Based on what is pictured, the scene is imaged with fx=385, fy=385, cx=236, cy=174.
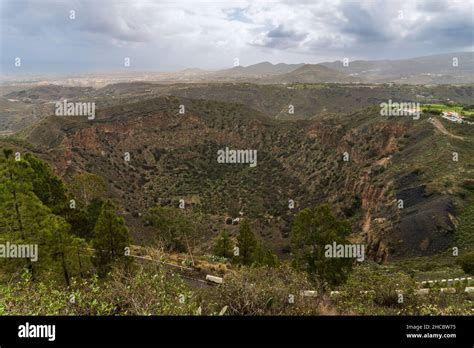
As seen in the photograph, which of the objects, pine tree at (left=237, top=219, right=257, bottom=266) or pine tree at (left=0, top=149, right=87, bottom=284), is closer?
pine tree at (left=0, top=149, right=87, bottom=284)

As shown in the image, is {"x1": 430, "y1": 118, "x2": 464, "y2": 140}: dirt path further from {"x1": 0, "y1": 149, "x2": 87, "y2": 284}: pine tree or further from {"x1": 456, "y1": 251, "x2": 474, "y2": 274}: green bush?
{"x1": 0, "y1": 149, "x2": 87, "y2": 284}: pine tree

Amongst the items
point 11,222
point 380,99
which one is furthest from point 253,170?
point 380,99

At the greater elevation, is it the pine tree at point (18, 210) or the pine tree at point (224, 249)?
the pine tree at point (18, 210)

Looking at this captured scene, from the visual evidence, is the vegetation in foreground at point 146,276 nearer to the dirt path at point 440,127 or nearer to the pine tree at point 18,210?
the pine tree at point 18,210

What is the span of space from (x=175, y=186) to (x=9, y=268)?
45.8 metres

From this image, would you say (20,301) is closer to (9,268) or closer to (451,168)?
(9,268)
